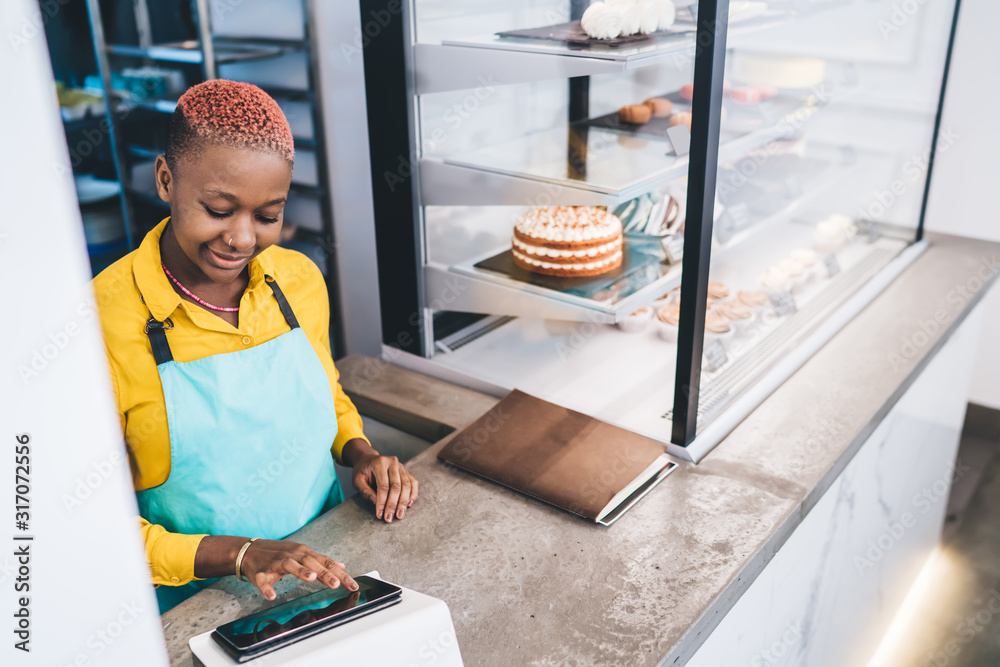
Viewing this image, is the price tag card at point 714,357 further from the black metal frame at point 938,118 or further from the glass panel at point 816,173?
the black metal frame at point 938,118

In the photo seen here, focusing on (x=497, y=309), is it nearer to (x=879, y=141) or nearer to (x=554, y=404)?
(x=554, y=404)

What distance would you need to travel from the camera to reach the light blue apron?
1.35 meters

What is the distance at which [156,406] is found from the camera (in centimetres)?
133

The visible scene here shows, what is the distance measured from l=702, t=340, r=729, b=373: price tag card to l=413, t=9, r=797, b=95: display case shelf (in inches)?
27.9

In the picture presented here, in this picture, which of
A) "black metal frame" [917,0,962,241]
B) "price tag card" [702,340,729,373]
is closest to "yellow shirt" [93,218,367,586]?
"price tag card" [702,340,729,373]

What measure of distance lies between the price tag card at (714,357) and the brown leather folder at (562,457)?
0.33 m

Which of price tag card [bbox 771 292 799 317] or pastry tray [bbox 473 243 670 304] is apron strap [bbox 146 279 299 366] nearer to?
pastry tray [bbox 473 243 670 304]

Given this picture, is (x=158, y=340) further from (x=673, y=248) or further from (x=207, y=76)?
(x=207, y=76)

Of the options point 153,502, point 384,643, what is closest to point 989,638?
point 384,643

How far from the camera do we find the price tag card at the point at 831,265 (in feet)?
8.65

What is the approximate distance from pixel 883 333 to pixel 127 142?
3.38 meters

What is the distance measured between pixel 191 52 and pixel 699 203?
265 cm

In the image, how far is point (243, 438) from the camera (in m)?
1.43

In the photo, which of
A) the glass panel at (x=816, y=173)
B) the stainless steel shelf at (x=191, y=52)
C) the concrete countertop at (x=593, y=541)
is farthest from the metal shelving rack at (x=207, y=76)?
the glass panel at (x=816, y=173)
